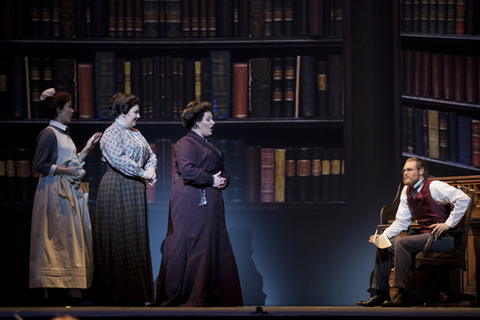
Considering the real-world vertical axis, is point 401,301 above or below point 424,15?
below

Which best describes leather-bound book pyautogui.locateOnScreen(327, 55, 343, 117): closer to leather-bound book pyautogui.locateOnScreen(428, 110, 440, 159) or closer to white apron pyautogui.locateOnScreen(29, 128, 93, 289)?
leather-bound book pyautogui.locateOnScreen(428, 110, 440, 159)

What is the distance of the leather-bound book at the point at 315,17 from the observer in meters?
3.88

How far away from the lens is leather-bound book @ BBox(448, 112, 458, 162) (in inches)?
151

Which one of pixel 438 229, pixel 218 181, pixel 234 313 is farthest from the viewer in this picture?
pixel 218 181

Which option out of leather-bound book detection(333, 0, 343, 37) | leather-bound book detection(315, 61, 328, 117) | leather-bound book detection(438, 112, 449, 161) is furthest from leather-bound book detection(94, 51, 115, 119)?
leather-bound book detection(438, 112, 449, 161)

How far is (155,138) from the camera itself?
4.21m

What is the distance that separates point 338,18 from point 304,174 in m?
1.19

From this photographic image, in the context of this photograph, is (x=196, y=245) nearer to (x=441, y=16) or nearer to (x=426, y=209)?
(x=426, y=209)

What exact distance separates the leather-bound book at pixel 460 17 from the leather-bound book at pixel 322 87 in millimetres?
991

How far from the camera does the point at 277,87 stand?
3.93 metres

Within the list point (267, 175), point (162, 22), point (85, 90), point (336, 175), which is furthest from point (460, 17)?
point (85, 90)

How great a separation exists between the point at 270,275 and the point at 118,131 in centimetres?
163

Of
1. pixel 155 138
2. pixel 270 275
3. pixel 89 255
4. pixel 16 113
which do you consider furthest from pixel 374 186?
pixel 16 113

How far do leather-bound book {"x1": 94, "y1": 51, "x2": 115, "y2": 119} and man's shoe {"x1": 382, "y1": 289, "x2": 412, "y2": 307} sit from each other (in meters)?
2.34
